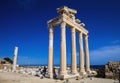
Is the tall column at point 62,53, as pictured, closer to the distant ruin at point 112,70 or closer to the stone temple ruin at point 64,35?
the stone temple ruin at point 64,35

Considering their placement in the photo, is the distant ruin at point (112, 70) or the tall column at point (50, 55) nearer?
the distant ruin at point (112, 70)

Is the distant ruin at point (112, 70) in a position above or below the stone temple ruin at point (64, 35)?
below

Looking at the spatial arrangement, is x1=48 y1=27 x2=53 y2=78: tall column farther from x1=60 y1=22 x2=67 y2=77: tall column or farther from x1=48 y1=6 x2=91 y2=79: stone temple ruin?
x1=60 y1=22 x2=67 y2=77: tall column

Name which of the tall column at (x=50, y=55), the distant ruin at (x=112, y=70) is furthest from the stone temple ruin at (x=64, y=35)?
the distant ruin at (x=112, y=70)

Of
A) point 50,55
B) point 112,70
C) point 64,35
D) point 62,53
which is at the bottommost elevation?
point 112,70

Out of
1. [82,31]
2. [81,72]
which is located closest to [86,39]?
[82,31]

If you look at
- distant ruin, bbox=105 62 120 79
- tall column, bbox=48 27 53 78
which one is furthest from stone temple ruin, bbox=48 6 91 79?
distant ruin, bbox=105 62 120 79

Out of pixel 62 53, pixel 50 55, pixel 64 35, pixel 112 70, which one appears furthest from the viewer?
pixel 50 55

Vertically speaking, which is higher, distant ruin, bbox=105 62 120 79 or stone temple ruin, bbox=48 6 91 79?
stone temple ruin, bbox=48 6 91 79

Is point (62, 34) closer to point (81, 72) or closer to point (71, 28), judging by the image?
point (71, 28)

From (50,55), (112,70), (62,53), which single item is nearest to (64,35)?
(62,53)

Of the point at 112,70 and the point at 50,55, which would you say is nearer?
the point at 112,70

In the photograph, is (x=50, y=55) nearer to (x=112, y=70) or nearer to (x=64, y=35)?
(x=64, y=35)

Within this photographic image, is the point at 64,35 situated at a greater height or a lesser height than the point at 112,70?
greater
